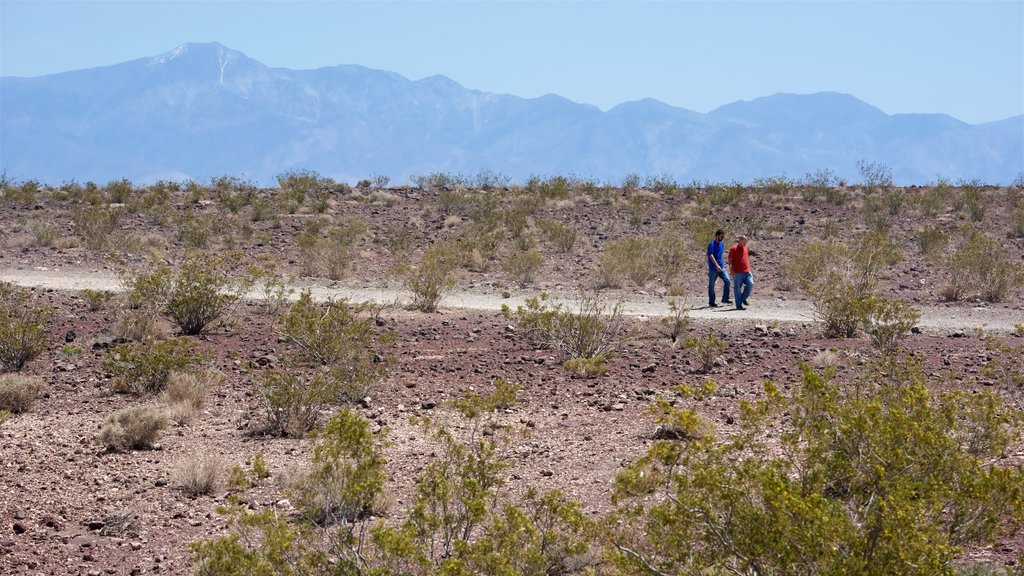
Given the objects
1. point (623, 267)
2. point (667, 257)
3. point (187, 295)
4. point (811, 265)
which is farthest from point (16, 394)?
point (667, 257)

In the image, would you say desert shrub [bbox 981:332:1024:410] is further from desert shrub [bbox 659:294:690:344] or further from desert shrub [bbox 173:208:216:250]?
desert shrub [bbox 173:208:216:250]

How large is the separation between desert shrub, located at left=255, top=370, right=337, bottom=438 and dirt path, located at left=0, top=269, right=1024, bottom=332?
15.8ft

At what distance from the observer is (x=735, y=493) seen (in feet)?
12.9

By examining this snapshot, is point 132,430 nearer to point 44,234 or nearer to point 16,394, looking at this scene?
point 16,394

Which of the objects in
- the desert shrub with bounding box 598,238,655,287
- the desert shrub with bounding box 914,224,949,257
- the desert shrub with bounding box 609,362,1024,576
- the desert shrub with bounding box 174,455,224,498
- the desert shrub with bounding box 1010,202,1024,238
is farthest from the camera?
the desert shrub with bounding box 1010,202,1024,238

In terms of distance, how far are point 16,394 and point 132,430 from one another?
6.77 ft

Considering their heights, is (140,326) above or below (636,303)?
below

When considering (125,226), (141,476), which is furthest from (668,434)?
(125,226)

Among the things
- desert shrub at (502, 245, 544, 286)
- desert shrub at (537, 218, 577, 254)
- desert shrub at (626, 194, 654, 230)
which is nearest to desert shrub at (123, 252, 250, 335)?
desert shrub at (502, 245, 544, 286)

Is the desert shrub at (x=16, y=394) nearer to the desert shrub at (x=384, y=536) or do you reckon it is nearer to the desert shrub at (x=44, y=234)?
the desert shrub at (x=384, y=536)

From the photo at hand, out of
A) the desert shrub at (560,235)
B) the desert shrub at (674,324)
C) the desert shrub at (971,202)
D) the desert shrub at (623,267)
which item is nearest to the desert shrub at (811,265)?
the desert shrub at (623,267)

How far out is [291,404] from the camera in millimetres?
8789

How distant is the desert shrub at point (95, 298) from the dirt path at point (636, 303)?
1949 millimetres

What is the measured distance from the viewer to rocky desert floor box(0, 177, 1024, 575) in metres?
6.69
